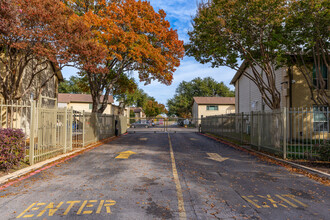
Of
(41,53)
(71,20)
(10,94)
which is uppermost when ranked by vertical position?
(71,20)

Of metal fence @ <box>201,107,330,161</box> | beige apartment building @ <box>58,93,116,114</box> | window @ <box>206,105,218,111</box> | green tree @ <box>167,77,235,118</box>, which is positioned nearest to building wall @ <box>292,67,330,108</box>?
metal fence @ <box>201,107,330,161</box>

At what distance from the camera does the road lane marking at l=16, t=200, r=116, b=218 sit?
4212 mm

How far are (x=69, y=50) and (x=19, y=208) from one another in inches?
375

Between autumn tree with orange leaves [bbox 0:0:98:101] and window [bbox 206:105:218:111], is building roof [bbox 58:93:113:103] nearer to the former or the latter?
window [bbox 206:105:218:111]

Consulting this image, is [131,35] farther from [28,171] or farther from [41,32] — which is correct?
[28,171]

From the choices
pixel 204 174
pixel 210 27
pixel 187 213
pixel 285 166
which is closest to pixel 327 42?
pixel 210 27

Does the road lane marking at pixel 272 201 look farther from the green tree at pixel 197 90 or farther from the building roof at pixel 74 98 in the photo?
the green tree at pixel 197 90

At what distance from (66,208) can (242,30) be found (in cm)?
1204

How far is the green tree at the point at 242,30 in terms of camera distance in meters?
11.9

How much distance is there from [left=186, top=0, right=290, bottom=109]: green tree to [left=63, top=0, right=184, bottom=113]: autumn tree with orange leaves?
3994 mm

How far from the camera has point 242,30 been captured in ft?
42.1

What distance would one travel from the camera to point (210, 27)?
13.1 metres

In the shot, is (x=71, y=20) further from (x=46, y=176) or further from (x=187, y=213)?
(x=187, y=213)

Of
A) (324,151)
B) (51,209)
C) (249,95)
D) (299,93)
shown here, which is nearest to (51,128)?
(51,209)
